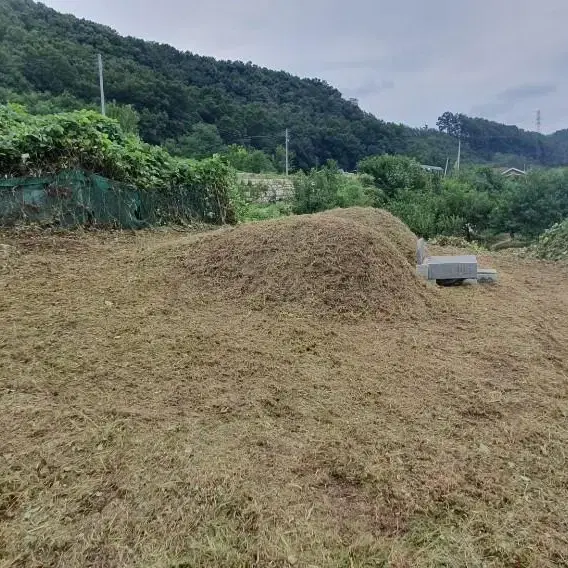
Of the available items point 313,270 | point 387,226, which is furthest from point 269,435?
point 387,226

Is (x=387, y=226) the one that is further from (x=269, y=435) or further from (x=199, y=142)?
(x=199, y=142)

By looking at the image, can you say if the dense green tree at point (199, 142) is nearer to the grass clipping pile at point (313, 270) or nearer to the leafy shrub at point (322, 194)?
the leafy shrub at point (322, 194)

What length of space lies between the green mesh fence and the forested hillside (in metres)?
11.2

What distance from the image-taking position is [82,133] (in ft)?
15.2

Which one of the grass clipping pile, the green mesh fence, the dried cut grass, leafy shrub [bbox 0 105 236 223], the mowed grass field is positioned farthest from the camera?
the dried cut grass

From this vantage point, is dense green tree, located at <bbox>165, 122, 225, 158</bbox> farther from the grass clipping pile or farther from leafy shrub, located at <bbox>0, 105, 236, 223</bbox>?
the grass clipping pile

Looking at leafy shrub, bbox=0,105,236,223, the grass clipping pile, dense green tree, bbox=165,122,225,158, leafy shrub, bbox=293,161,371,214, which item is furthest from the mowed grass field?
dense green tree, bbox=165,122,225,158

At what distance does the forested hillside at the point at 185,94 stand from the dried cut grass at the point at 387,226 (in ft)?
43.0

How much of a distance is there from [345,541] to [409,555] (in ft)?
0.60

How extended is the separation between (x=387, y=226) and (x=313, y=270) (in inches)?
75.3

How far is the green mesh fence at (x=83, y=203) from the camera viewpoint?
162 inches

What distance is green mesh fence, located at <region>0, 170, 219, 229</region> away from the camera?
13.5 ft

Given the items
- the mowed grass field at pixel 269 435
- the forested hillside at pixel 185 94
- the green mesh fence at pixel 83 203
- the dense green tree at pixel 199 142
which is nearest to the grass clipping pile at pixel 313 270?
the mowed grass field at pixel 269 435

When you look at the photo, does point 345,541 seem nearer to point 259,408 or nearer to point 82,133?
point 259,408
